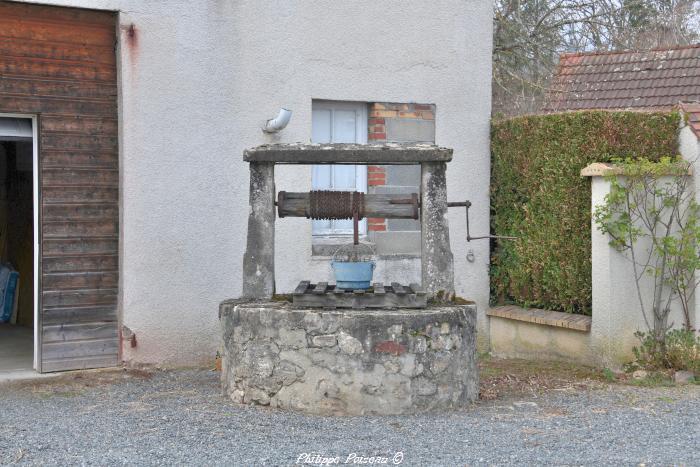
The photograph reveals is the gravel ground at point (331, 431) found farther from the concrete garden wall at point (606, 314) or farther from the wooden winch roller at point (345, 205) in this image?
the wooden winch roller at point (345, 205)

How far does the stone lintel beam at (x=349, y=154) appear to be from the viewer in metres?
6.88

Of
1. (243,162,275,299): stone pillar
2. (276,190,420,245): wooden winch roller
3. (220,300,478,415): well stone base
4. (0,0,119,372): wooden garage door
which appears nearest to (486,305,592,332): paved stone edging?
(220,300,478,415): well stone base

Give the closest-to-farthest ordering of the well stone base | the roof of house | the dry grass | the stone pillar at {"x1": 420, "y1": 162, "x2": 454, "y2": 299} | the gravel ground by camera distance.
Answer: the gravel ground < the well stone base < the stone pillar at {"x1": 420, "y1": 162, "x2": 454, "y2": 299} < the dry grass < the roof of house

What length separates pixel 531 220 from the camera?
9422 millimetres

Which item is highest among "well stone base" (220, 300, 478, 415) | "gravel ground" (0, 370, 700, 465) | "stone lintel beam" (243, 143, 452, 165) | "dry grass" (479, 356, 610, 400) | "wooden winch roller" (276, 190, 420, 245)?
"stone lintel beam" (243, 143, 452, 165)

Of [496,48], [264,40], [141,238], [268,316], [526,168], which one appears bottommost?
[268,316]

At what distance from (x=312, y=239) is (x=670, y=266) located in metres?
3.58

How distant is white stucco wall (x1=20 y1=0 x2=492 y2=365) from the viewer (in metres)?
8.43

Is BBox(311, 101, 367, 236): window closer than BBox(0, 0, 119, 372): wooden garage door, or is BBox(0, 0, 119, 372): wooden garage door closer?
BBox(0, 0, 119, 372): wooden garage door

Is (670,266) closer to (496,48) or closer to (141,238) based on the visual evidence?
(141,238)

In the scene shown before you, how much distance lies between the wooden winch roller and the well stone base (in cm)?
78

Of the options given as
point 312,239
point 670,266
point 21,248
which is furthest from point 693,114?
point 21,248

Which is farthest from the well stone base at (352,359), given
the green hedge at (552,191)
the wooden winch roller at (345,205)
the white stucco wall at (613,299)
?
the green hedge at (552,191)

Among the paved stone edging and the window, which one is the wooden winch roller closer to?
the window
